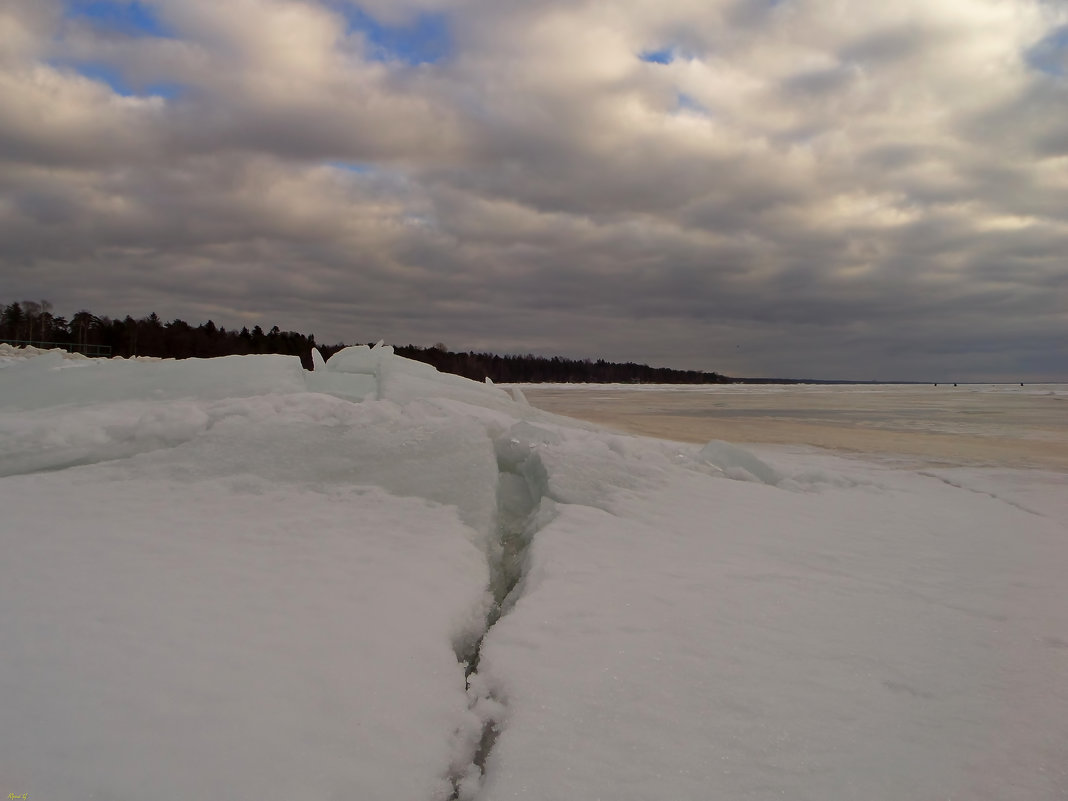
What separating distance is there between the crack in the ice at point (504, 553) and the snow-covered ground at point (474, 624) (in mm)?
21

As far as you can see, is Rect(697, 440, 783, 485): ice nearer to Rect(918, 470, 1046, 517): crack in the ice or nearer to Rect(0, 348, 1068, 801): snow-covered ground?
Rect(0, 348, 1068, 801): snow-covered ground

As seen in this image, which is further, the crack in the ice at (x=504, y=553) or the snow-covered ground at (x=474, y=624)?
the crack in the ice at (x=504, y=553)

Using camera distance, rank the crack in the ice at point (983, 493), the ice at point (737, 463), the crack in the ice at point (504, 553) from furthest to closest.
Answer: the ice at point (737, 463), the crack in the ice at point (983, 493), the crack in the ice at point (504, 553)

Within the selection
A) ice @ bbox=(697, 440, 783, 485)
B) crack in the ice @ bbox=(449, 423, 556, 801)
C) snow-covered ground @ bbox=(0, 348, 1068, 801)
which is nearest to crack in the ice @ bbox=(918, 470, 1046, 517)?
snow-covered ground @ bbox=(0, 348, 1068, 801)

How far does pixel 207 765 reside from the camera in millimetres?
1873

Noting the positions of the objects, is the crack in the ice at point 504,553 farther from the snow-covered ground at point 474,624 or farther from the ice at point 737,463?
the ice at point 737,463

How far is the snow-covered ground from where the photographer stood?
6.59 ft

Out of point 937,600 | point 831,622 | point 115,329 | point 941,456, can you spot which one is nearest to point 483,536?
point 831,622

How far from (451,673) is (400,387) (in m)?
4.64

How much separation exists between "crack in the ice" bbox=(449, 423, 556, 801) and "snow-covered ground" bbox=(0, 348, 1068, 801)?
0.02 meters

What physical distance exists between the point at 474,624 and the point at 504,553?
1.21 meters

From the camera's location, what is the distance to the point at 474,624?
9.86 feet

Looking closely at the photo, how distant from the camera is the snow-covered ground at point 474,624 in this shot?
201 cm

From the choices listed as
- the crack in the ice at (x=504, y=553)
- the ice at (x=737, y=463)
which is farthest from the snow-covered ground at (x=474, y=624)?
the ice at (x=737, y=463)
